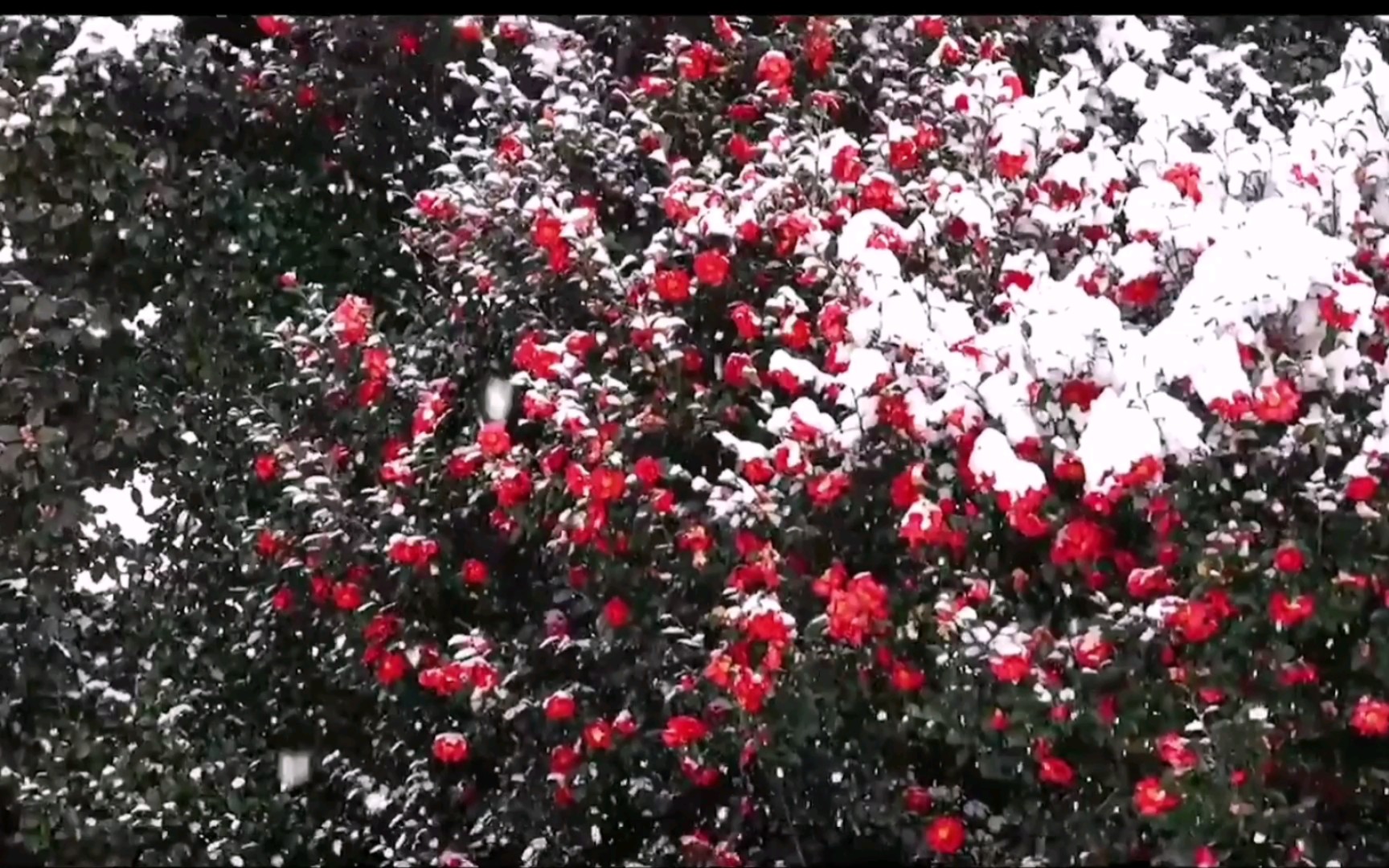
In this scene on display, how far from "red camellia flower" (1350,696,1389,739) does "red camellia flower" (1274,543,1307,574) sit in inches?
11.7

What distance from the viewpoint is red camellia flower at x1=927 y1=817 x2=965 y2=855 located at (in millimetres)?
3229

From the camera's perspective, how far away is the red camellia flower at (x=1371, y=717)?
2.74 m

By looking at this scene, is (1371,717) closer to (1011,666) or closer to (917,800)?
(1011,666)

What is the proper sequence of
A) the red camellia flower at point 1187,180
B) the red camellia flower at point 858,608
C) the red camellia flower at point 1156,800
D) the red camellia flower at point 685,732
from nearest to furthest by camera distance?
the red camellia flower at point 1156,800 < the red camellia flower at point 858,608 < the red camellia flower at point 1187,180 < the red camellia flower at point 685,732

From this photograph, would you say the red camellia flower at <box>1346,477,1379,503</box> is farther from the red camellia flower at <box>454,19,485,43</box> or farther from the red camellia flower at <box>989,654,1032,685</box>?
the red camellia flower at <box>454,19,485,43</box>

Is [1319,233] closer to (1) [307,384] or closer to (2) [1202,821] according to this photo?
(2) [1202,821]

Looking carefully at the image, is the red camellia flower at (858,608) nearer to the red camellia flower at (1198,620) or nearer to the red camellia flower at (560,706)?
the red camellia flower at (1198,620)

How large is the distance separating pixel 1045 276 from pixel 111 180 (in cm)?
276

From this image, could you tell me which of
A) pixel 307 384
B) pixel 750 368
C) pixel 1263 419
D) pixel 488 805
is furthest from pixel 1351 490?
pixel 307 384

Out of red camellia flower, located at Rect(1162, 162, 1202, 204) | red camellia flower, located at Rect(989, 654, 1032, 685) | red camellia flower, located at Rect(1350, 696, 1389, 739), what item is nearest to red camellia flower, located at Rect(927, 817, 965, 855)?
red camellia flower, located at Rect(989, 654, 1032, 685)

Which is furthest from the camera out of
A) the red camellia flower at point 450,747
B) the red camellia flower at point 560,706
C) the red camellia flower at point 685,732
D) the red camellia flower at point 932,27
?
the red camellia flower at point 932,27

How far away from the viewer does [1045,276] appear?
313cm

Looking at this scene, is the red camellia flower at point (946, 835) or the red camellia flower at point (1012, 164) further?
the red camellia flower at point (1012, 164)

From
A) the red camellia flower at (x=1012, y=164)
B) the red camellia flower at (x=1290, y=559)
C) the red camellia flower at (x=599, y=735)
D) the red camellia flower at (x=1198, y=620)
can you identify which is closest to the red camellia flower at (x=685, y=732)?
the red camellia flower at (x=599, y=735)
